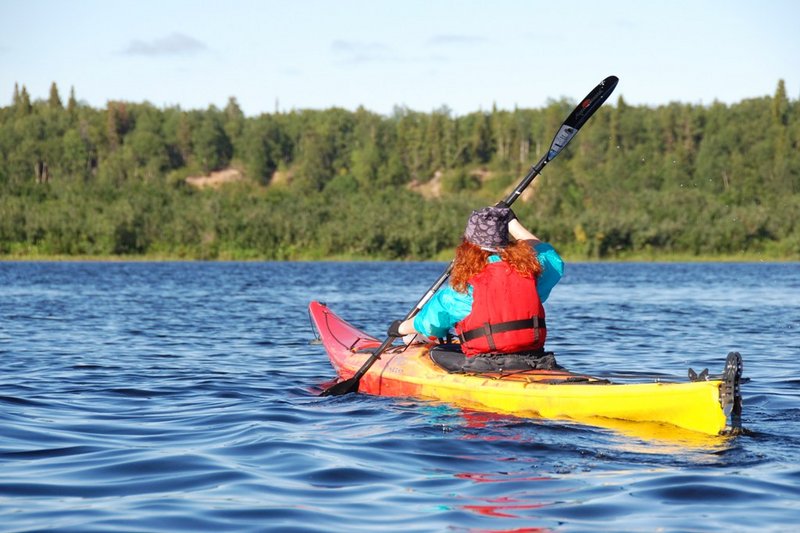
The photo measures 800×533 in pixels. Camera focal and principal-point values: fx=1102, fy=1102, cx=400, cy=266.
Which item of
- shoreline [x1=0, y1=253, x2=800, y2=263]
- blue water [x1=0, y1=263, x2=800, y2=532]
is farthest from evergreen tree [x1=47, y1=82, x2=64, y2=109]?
blue water [x1=0, y1=263, x2=800, y2=532]

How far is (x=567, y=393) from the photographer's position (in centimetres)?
719

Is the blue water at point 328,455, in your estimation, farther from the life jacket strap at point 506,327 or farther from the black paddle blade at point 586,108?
the black paddle blade at point 586,108

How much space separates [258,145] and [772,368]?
115m

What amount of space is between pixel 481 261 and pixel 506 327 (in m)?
0.49

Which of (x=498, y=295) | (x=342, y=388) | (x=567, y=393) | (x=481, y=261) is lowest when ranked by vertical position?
(x=342, y=388)

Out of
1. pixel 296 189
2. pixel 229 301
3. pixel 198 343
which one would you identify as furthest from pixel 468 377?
pixel 296 189

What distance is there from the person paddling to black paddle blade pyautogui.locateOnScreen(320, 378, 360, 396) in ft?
4.48

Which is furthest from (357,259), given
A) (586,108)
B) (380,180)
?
(586,108)

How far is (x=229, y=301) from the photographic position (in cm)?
2377

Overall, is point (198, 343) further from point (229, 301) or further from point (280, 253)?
point (280, 253)

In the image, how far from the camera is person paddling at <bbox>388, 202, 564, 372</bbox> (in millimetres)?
7336

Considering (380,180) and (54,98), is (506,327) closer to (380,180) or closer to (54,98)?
(380,180)

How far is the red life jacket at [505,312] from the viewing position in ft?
24.0

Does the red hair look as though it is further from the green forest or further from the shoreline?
the shoreline
